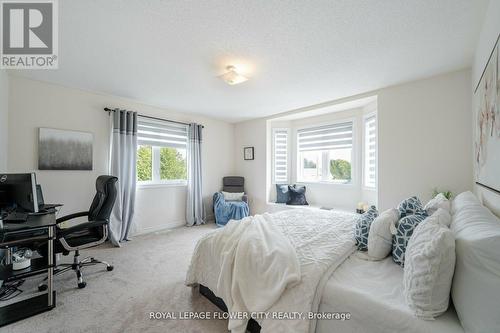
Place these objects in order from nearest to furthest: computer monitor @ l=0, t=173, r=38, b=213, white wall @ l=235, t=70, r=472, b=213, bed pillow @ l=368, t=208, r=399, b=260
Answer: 1. bed pillow @ l=368, t=208, r=399, b=260
2. computer monitor @ l=0, t=173, r=38, b=213
3. white wall @ l=235, t=70, r=472, b=213

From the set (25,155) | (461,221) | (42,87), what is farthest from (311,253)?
(42,87)

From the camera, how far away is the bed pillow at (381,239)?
5.36 ft

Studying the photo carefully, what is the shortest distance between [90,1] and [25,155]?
2593 mm

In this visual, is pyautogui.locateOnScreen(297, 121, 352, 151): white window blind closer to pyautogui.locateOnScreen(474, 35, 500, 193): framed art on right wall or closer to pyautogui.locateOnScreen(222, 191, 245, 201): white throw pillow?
pyautogui.locateOnScreen(222, 191, 245, 201): white throw pillow

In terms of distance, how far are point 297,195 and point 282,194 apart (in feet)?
1.12

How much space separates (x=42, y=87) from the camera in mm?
3074

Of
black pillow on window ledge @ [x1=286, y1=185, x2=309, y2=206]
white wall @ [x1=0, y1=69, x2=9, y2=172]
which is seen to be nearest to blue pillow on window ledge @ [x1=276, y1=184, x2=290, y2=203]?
black pillow on window ledge @ [x1=286, y1=185, x2=309, y2=206]

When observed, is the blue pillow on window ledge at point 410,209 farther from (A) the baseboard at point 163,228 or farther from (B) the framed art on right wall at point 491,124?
(A) the baseboard at point 163,228

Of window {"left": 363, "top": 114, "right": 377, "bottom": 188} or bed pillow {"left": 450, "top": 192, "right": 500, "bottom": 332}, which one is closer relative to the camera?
bed pillow {"left": 450, "top": 192, "right": 500, "bottom": 332}

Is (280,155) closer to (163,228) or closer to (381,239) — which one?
(163,228)

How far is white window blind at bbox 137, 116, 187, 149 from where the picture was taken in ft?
13.4

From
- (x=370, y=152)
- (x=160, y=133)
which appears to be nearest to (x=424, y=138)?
(x=370, y=152)
